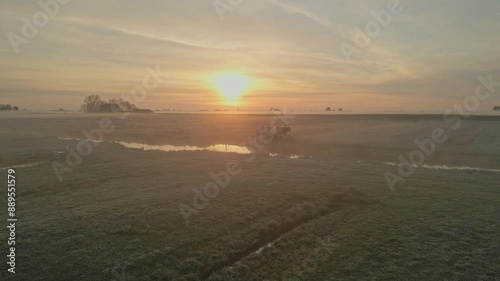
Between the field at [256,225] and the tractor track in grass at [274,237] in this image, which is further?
the tractor track in grass at [274,237]

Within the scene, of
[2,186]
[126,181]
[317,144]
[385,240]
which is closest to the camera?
[385,240]

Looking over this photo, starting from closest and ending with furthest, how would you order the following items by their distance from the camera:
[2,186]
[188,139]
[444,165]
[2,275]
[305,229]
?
[2,275] → [305,229] → [2,186] → [444,165] → [188,139]

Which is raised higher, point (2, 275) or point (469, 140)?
point (469, 140)

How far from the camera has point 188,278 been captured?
9.49 metres

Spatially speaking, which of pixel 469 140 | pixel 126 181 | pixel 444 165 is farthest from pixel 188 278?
pixel 469 140

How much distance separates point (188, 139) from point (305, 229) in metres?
40.9

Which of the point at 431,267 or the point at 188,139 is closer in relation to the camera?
the point at 431,267

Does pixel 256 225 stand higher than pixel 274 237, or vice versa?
pixel 256 225

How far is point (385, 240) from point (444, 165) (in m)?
21.9

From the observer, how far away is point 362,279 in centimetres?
935

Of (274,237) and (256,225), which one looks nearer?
(274,237)

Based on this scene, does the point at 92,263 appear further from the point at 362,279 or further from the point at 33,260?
the point at 362,279

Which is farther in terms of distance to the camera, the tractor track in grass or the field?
the tractor track in grass

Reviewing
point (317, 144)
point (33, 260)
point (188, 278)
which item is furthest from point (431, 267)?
point (317, 144)
